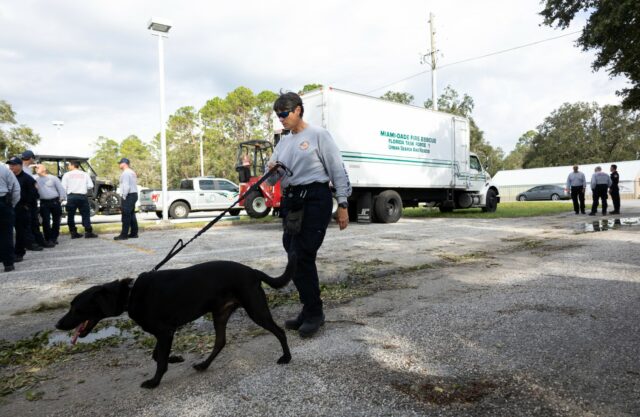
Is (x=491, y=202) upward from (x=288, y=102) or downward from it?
downward

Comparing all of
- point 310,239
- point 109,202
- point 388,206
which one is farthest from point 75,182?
point 310,239

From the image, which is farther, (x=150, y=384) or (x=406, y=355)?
(x=406, y=355)

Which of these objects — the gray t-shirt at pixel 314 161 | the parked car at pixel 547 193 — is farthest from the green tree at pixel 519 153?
the gray t-shirt at pixel 314 161

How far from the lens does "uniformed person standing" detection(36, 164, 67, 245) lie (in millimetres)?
8555

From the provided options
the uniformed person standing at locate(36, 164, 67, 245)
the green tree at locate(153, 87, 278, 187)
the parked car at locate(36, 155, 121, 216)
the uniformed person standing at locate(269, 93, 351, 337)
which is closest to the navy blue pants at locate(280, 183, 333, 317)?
the uniformed person standing at locate(269, 93, 351, 337)

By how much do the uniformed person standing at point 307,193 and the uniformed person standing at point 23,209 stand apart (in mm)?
6044

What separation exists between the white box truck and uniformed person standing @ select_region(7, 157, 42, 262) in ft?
21.4

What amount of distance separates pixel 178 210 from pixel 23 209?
31.1ft

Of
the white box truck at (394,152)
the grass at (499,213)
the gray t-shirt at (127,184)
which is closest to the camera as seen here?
the gray t-shirt at (127,184)

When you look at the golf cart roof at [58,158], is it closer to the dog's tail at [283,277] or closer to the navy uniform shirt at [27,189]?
the navy uniform shirt at [27,189]

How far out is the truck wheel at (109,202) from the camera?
1644cm

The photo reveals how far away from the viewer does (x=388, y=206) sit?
39.0 ft

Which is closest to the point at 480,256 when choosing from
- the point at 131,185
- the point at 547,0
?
the point at 131,185

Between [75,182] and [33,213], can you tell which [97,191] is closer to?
[75,182]
